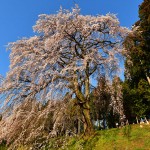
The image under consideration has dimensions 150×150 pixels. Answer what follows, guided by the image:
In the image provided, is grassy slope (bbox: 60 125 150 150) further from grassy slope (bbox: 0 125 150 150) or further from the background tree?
the background tree

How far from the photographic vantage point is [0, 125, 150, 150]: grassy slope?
11.2m

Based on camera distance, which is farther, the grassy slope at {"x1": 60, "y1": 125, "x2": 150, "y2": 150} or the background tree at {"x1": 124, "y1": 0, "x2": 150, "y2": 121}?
the background tree at {"x1": 124, "y1": 0, "x2": 150, "y2": 121}

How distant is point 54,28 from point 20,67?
347 centimetres

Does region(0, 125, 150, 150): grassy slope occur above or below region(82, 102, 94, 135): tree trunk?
below

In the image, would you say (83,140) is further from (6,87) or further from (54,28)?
(54,28)

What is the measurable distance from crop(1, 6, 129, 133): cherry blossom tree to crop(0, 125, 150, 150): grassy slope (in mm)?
967

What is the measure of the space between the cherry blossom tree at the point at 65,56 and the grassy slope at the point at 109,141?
38.1 inches

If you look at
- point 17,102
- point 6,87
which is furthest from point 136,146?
point 6,87

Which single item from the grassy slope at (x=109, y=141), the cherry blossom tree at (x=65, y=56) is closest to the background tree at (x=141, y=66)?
the cherry blossom tree at (x=65, y=56)

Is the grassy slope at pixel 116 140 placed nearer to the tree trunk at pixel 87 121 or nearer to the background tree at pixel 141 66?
the tree trunk at pixel 87 121

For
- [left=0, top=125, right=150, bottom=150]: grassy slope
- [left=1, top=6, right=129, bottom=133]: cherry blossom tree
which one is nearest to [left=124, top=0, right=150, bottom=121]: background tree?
[left=1, top=6, right=129, bottom=133]: cherry blossom tree

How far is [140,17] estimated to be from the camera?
22.4 m

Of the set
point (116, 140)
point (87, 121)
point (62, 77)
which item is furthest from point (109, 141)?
point (62, 77)

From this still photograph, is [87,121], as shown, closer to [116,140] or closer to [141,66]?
[116,140]
